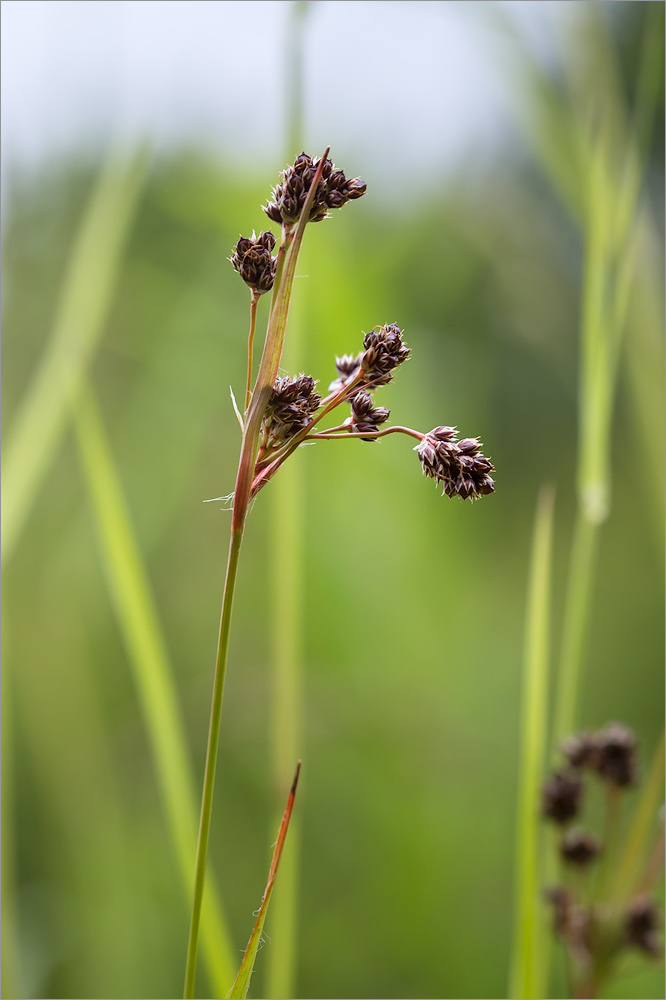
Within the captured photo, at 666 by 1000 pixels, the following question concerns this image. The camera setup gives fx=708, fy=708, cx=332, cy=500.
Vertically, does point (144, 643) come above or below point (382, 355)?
below

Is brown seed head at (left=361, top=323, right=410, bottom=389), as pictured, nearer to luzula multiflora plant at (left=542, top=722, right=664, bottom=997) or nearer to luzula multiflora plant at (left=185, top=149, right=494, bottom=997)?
luzula multiflora plant at (left=185, top=149, right=494, bottom=997)

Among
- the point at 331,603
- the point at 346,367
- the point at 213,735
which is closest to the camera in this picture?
the point at 213,735

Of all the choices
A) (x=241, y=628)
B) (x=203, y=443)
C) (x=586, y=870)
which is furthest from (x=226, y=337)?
(x=586, y=870)

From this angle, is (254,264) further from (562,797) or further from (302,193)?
(562,797)

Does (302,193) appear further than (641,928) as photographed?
No

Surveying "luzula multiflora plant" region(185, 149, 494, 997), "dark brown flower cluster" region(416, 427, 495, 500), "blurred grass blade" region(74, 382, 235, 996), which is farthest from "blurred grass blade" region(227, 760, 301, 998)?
"blurred grass blade" region(74, 382, 235, 996)

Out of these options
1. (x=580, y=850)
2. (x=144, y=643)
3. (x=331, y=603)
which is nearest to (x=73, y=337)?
(x=144, y=643)
